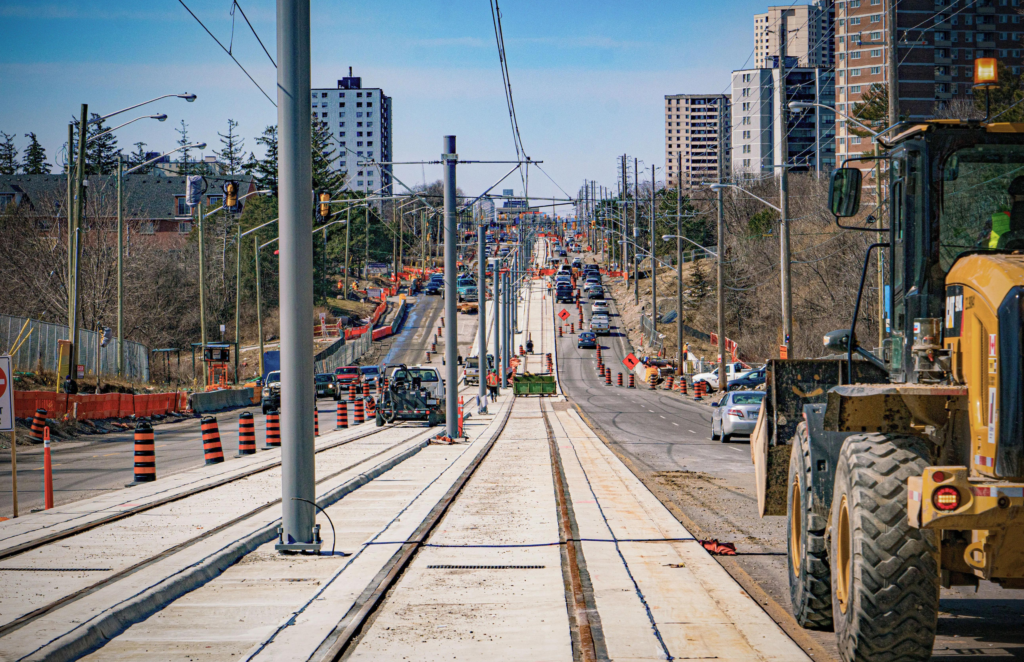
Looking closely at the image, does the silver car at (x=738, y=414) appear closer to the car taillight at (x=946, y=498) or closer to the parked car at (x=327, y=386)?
the car taillight at (x=946, y=498)

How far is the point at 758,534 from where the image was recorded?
1260 cm

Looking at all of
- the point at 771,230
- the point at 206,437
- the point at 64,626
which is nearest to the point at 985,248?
the point at 64,626

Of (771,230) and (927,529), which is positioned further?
(771,230)

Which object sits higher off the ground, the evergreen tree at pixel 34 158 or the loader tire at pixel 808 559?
the evergreen tree at pixel 34 158

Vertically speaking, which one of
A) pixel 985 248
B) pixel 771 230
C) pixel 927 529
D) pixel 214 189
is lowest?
pixel 927 529

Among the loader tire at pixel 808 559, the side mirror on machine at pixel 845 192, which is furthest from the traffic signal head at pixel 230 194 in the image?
the side mirror on machine at pixel 845 192

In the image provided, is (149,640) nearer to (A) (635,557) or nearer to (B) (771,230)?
(A) (635,557)

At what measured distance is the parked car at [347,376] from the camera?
61.9 m

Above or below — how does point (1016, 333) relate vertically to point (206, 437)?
above

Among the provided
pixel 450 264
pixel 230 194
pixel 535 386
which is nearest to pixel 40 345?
pixel 230 194

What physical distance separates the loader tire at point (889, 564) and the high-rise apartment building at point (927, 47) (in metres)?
113

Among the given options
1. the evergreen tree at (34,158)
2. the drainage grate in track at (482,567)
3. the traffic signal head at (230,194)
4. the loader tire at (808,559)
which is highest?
the evergreen tree at (34,158)

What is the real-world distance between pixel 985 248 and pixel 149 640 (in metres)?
6.42

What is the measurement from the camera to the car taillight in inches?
204
